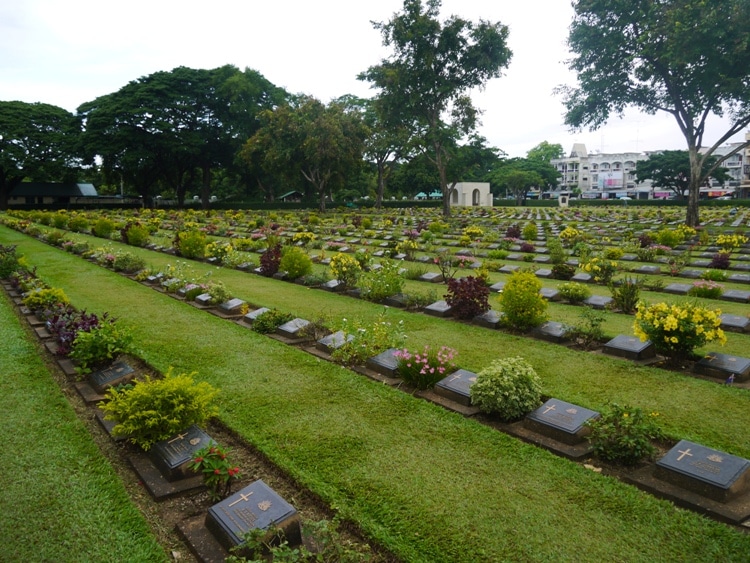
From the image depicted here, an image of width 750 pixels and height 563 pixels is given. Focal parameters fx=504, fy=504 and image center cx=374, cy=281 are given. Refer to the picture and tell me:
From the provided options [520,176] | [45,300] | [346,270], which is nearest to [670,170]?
[520,176]

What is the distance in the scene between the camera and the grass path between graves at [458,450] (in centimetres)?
297

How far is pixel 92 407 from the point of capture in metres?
4.83

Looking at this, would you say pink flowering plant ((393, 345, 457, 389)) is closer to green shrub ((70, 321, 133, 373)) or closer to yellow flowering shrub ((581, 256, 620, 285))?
green shrub ((70, 321, 133, 373))

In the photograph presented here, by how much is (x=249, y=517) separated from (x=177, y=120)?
4501cm

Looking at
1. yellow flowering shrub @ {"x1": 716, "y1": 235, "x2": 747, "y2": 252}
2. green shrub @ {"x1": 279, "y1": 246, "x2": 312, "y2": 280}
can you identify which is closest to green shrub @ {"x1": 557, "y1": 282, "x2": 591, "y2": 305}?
green shrub @ {"x1": 279, "y1": 246, "x2": 312, "y2": 280}

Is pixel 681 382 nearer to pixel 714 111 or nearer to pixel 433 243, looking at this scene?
pixel 433 243

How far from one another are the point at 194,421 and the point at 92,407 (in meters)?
1.47

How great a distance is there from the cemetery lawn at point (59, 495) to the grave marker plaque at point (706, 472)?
332 centimetres

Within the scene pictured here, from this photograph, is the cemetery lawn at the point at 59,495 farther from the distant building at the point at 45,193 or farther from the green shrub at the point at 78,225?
the distant building at the point at 45,193

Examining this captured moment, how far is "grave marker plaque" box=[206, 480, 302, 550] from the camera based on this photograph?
294 cm

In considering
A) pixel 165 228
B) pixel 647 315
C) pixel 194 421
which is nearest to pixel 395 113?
pixel 165 228

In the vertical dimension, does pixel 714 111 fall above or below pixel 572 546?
above

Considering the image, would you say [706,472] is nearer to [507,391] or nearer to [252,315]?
[507,391]

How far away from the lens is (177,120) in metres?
42.4
